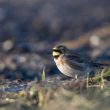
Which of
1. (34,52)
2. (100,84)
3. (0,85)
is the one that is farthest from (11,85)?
(34,52)

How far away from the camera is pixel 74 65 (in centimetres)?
1120

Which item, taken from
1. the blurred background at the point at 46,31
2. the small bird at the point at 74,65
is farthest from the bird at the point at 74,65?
the blurred background at the point at 46,31

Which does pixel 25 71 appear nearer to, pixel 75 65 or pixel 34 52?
pixel 34 52

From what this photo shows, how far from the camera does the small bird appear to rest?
10961 millimetres

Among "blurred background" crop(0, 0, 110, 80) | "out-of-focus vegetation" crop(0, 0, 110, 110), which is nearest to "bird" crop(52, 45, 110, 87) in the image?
"out-of-focus vegetation" crop(0, 0, 110, 110)

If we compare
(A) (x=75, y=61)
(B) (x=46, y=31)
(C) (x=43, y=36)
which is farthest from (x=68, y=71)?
(B) (x=46, y=31)

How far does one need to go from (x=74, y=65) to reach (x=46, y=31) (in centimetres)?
668

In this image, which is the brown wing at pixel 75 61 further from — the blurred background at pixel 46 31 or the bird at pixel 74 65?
the blurred background at pixel 46 31

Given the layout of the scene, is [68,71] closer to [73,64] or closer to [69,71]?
[69,71]

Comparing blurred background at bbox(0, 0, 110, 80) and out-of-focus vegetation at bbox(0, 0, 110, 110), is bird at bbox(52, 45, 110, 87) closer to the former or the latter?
out-of-focus vegetation at bbox(0, 0, 110, 110)

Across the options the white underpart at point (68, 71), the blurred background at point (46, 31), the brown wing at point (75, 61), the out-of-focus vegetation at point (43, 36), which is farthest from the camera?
the blurred background at point (46, 31)

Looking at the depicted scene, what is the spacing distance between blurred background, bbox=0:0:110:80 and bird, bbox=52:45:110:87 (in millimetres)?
2384

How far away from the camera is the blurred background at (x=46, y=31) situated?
1504 cm

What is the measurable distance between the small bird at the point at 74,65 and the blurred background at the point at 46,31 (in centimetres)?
238
